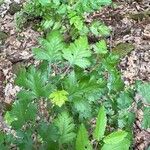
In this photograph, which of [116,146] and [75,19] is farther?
[75,19]

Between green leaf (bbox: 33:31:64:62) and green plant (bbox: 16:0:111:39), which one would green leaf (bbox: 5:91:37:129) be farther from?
green plant (bbox: 16:0:111:39)

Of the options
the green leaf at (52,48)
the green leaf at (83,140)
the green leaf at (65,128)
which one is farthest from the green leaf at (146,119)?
the green leaf at (83,140)

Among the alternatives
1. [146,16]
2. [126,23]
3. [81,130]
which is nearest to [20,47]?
[126,23]

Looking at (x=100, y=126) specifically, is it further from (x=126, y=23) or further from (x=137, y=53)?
(x=126, y=23)

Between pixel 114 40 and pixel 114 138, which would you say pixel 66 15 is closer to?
pixel 114 40

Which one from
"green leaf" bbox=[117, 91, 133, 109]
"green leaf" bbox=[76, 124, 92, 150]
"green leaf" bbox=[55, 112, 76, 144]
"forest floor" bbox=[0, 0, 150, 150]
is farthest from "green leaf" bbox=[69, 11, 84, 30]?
"green leaf" bbox=[76, 124, 92, 150]

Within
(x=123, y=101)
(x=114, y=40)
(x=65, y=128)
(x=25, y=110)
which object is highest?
(x=25, y=110)

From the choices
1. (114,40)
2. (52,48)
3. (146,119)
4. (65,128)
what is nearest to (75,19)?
(114,40)
